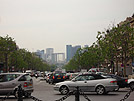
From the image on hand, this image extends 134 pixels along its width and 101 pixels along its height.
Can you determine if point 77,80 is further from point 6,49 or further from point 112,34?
point 6,49

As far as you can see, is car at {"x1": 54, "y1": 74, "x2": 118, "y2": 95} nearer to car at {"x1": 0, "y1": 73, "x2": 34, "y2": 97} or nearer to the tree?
car at {"x1": 0, "y1": 73, "x2": 34, "y2": 97}

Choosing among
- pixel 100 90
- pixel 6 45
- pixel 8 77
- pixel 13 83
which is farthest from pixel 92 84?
pixel 6 45

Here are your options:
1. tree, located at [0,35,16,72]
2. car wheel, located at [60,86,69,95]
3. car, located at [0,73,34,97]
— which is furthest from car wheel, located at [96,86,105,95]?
tree, located at [0,35,16,72]

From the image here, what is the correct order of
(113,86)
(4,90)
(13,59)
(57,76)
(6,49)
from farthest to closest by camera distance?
1. (13,59)
2. (6,49)
3. (57,76)
4. (113,86)
5. (4,90)

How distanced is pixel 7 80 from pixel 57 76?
71.0 feet

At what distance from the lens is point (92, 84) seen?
22.0 meters

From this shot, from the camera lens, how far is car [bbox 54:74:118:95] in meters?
21.9

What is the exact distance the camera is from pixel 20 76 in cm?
1997

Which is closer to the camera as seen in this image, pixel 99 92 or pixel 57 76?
pixel 99 92

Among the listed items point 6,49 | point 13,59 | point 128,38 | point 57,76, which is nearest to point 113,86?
point 57,76

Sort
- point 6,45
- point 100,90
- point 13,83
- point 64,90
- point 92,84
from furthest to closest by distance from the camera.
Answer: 1. point 6,45
2. point 64,90
3. point 100,90
4. point 92,84
5. point 13,83

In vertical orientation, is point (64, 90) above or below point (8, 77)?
below

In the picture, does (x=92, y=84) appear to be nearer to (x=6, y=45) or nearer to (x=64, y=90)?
(x=64, y=90)

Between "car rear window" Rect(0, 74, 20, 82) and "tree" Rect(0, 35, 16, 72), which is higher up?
"tree" Rect(0, 35, 16, 72)
